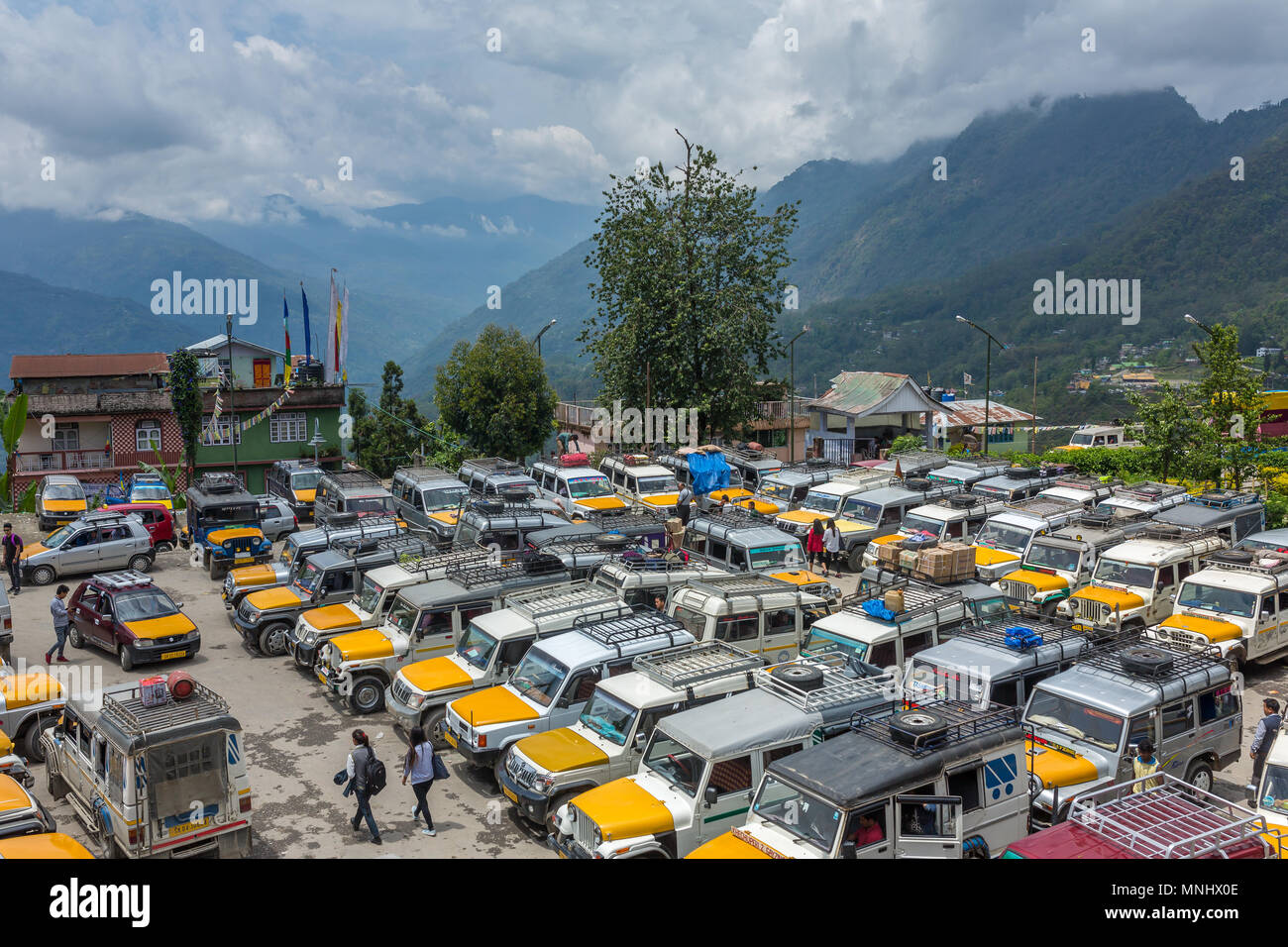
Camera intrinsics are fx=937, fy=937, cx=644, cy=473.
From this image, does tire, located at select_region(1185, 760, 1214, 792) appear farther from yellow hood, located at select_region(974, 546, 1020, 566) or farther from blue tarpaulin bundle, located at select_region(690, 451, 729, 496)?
blue tarpaulin bundle, located at select_region(690, 451, 729, 496)

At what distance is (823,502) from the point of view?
1048 inches

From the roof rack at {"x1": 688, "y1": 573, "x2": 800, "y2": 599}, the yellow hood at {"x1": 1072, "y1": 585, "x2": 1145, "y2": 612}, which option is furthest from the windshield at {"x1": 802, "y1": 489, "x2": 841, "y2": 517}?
the roof rack at {"x1": 688, "y1": 573, "x2": 800, "y2": 599}

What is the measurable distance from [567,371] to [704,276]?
508ft

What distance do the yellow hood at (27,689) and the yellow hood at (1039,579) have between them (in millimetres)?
16888

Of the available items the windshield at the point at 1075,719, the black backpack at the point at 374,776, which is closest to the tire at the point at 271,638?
the black backpack at the point at 374,776

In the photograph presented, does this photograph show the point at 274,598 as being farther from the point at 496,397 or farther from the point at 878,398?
the point at 878,398

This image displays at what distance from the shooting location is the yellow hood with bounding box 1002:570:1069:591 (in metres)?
19.0

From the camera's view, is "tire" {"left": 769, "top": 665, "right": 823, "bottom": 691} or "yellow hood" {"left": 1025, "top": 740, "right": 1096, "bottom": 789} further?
"tire" {"left": 769, "top": 665, "right": 823, "bottom": 691}

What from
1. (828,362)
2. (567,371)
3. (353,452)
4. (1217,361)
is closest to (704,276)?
(1217,361)

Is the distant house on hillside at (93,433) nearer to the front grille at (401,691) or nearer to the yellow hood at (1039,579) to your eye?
the front grille at (401,691)

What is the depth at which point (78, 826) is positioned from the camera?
1176 cm

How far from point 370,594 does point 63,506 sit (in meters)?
17.7

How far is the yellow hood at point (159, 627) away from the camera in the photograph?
17266 mm

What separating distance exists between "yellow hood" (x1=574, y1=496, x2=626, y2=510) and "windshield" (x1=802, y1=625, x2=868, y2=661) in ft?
39.0
